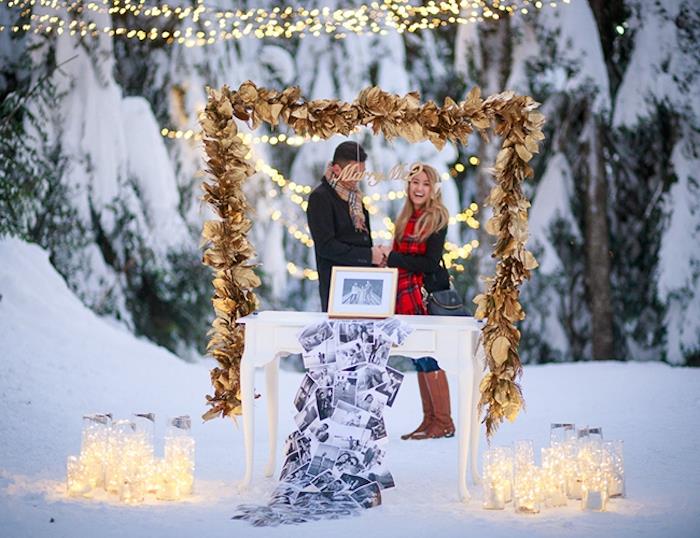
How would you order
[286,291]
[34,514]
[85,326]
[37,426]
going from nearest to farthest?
[34,514], [37,426], [85,326], [286,291]

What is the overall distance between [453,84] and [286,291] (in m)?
2.28

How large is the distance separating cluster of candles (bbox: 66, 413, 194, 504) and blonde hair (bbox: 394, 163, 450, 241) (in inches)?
58.3

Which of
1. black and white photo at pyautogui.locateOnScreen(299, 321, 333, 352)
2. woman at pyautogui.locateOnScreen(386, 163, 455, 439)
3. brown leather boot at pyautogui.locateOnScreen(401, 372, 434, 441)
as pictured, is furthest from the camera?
brown leather boot at pyautogui.locateOnScreen(401, 372, 434, 441)

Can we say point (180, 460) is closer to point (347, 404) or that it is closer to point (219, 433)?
point (347, 404)

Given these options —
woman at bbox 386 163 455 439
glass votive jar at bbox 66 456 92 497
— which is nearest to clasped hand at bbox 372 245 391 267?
woman at bbox 386 163 455 439

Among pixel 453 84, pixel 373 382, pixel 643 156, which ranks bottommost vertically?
pixel 373 382

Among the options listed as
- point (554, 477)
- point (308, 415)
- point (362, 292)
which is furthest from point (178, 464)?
point (554, 477)

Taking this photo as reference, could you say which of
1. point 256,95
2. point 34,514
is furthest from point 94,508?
point 256,95

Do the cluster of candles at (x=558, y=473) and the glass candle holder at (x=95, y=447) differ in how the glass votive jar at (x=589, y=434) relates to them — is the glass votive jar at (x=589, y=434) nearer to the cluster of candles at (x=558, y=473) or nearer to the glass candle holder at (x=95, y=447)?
the cluster of candles at (x=558, y=473)

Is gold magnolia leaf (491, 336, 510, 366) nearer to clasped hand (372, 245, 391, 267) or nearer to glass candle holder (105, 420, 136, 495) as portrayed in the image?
clasped hand (372, 245, 391, 267)

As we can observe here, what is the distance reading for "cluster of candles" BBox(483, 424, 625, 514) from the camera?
4141 mm

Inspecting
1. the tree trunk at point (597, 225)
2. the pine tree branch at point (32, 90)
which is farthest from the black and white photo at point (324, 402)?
the tree trunk at point (597, 225)

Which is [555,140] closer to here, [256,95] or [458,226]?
[458,226]

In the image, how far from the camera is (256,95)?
15.2 ft
